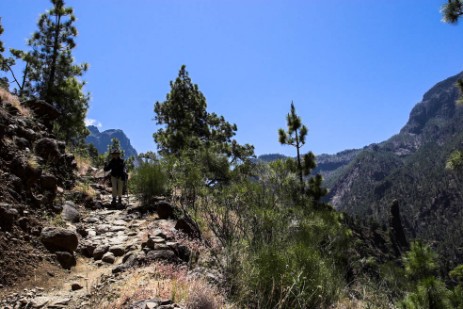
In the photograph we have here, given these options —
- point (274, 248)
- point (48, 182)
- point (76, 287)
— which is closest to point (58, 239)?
point (76, 287)

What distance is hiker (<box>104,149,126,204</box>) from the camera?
11.7 metres

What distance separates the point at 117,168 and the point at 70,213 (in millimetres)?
3155

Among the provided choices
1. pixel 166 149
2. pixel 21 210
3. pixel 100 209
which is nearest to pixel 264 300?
pixel 21 210

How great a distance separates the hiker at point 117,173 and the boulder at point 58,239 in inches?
172

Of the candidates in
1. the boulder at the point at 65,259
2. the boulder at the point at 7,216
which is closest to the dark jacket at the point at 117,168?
the boulder at the point at 65,259

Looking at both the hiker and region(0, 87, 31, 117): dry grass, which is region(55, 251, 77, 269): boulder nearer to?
the hiker

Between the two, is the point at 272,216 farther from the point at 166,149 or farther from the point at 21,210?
the point at 166,149

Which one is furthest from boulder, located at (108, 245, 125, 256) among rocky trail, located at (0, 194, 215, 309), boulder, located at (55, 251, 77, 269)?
boulder, located at (55, 251, 77, 269)

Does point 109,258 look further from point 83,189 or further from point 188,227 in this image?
point 83,189

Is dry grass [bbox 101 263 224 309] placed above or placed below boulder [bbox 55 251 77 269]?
below

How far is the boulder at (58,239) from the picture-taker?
268 inches

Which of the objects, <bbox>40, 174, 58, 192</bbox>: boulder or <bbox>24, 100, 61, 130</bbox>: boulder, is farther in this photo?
<bbox>24, 100, 61, 130</bbox>: boulder

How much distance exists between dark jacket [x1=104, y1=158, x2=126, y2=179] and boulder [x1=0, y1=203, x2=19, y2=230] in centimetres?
524

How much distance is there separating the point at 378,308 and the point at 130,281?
11.2 ft
